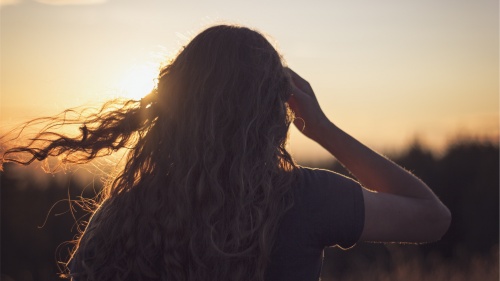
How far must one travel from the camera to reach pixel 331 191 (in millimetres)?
2357

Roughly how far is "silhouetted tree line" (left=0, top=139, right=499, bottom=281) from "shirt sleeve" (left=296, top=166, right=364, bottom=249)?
16.5 feet

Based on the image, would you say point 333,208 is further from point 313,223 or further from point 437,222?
point 437,222

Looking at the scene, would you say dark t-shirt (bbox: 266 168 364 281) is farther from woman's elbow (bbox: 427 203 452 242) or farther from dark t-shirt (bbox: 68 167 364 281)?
woman's elbow (bbox: 427 203 452 242)

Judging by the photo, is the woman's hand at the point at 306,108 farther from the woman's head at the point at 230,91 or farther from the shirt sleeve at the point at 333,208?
the shirt sleeve at the point at 333,208

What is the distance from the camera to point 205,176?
247 centimetres

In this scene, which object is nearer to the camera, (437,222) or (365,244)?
(437,222)

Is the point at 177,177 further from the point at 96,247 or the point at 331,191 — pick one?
the point at 331,191

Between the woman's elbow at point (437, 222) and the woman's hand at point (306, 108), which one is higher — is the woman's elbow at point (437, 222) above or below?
below

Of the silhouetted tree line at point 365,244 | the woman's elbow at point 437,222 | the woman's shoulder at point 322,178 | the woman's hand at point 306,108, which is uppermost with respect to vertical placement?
the woman's hand at point 306,108

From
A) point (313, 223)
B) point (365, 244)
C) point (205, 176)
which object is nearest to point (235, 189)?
point (205, 176)

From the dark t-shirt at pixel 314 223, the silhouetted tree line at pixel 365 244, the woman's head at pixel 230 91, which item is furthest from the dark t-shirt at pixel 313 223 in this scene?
the silhouetted tree line at pixel 365 244

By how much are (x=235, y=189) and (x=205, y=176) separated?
0.13 m

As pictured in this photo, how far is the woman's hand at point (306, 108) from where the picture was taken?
2695 millimetres

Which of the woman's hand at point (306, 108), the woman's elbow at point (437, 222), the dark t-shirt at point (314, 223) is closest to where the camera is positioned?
the dark t-shirt at point (314, 223)
